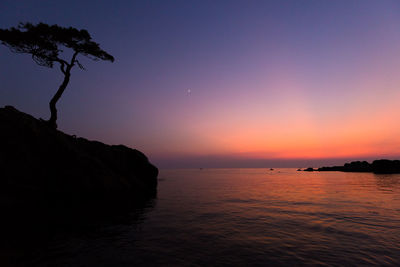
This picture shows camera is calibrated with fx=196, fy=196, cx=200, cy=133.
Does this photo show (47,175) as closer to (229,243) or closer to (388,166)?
(229,243)

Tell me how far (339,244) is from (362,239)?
1.66 metres

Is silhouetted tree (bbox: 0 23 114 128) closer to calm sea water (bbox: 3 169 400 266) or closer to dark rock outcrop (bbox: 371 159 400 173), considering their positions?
calm sea water (bbox: 3 169 400 266)

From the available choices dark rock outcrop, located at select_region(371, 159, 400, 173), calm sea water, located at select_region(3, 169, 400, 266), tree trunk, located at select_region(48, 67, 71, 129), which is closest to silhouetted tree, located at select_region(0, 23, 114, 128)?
tree trunk, located at select_region(48, 67, 71, 129)

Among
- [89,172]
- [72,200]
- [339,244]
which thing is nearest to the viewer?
[339,244]

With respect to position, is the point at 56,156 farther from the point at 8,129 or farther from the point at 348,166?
the point at 348,166

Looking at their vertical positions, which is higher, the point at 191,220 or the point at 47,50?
the point at 47,50

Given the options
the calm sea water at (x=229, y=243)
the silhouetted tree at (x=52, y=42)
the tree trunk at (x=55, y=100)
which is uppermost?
the silhouetted tree at (x=52, y=42)

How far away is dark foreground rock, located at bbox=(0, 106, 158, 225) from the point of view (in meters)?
14.2

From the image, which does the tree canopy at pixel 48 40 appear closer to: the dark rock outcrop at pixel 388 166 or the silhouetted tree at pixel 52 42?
the silhouetted tree at pixel 52 42

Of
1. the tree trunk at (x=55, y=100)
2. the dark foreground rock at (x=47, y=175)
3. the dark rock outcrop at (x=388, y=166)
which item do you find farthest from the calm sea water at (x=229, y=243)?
the dark rock outcrop at (x=388, y=166)

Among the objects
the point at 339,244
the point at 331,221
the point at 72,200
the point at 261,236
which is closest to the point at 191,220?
the point at 261,236

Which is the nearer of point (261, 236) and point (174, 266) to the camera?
point (174, 266)

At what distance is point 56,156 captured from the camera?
1775cm

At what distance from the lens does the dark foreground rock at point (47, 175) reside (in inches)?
561
